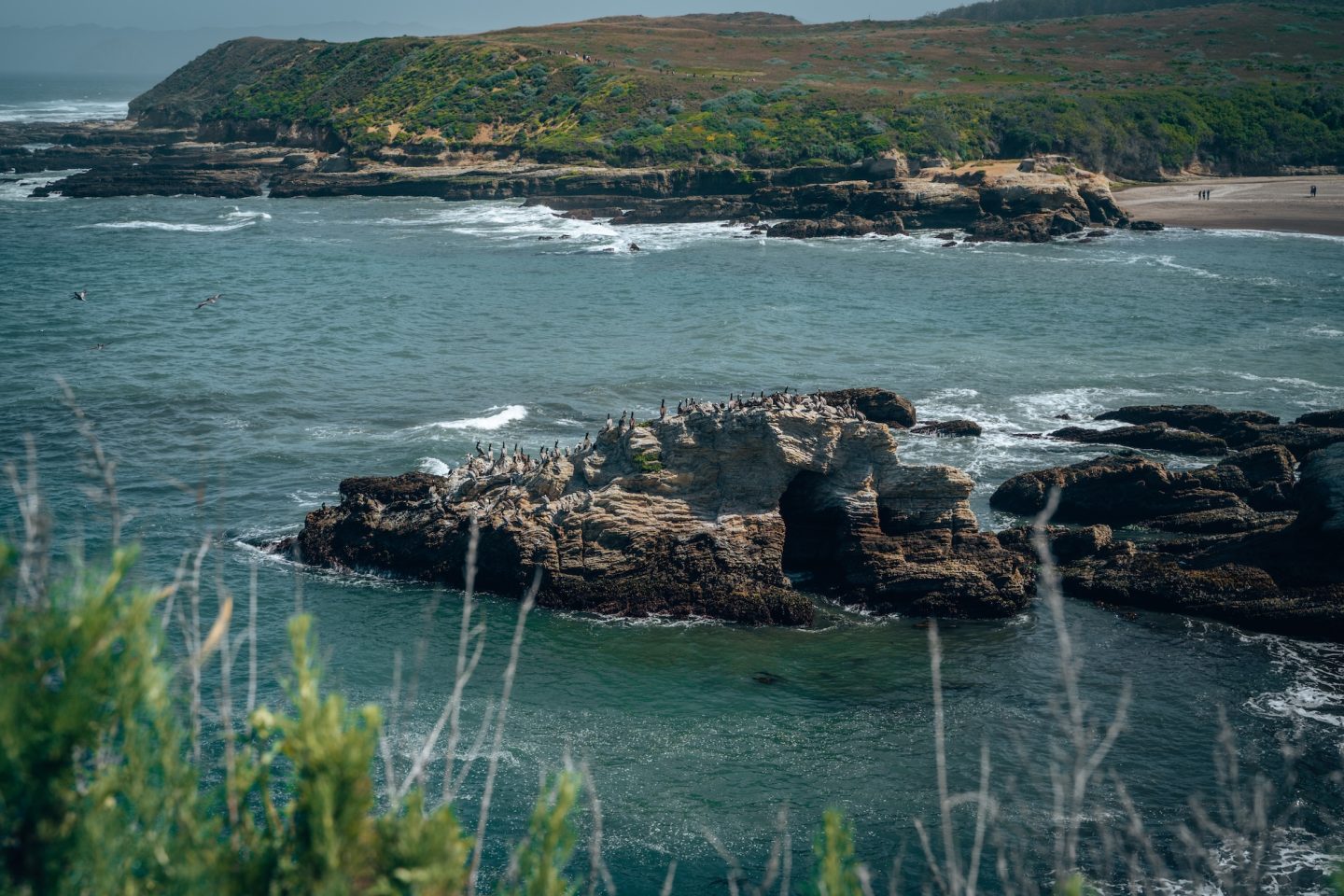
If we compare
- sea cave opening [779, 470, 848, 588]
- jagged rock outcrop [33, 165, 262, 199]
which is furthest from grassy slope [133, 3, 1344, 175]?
sea cave opening [779, 470, 848, 588]

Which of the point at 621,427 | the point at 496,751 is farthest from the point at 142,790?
the point at 621,427

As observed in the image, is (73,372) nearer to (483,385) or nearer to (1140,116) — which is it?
(483,385)

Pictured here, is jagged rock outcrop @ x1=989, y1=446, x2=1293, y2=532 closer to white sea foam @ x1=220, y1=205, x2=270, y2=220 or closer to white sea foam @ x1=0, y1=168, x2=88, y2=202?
white sea foam @ x1=220, y1=205, x2=270, y2=220

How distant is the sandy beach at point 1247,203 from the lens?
3041 inches

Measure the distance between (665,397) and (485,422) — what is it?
612 cm

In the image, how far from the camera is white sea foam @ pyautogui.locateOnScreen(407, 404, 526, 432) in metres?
36.7

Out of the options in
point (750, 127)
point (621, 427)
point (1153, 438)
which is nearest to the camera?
point (621, 427)

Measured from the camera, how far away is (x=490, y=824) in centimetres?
1761

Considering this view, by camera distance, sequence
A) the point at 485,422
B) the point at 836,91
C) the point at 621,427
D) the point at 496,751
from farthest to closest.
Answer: the point at 836,91, the point at 485,422, the point at 621,427, the point at 496,751

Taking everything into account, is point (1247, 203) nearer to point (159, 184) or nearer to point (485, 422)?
point (485, 422)

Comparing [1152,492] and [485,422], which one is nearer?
[1152,492]

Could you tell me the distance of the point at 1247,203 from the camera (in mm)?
83500

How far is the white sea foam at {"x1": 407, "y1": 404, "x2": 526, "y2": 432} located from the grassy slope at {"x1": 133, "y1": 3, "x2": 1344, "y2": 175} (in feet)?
193

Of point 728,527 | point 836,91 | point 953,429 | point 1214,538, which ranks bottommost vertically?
point 1214,538
